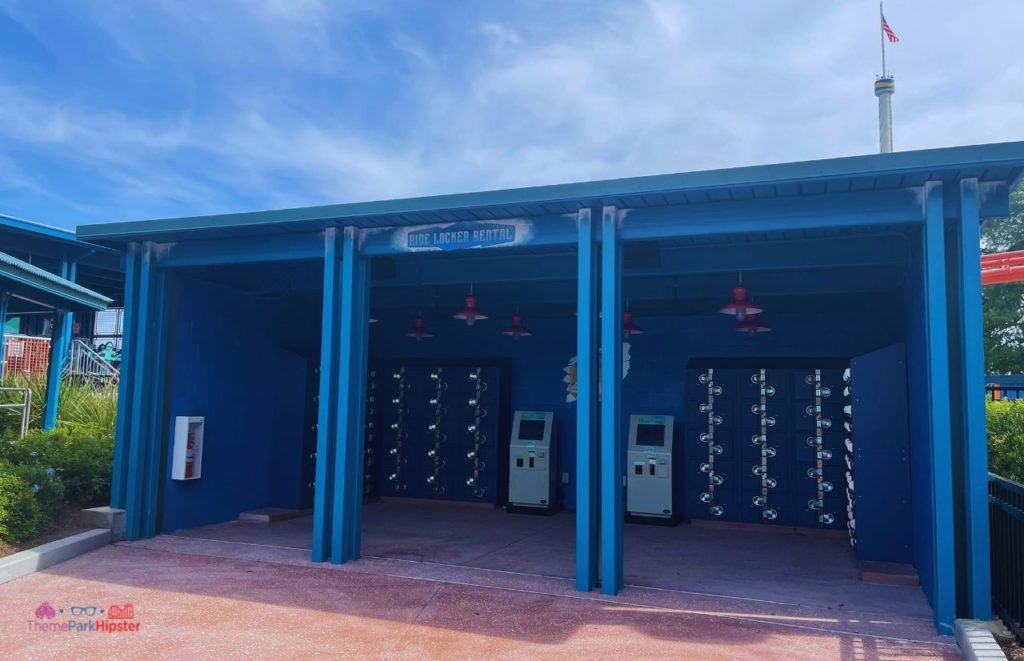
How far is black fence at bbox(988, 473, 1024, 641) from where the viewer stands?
17.0 feet

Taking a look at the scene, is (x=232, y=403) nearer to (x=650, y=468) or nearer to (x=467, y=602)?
(x=467, y=602)

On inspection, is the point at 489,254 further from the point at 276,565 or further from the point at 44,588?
the point at 44,588

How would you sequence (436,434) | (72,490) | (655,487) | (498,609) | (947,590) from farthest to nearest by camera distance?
(436,434) → (655,487) → (72,490) → (498,609) → (947,590)

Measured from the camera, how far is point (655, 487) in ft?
32.1

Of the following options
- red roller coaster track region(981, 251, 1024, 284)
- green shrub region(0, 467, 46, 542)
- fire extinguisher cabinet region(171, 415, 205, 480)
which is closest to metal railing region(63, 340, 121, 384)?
fire extinguisher cabinet region(171, 415, 205, 480)

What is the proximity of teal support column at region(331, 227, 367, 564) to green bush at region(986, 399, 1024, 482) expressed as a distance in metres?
6.12

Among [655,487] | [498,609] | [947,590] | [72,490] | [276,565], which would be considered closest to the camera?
[947,590]

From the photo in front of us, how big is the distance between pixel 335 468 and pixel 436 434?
3.91 metres

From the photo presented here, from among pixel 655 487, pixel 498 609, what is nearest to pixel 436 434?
pixel 655 487

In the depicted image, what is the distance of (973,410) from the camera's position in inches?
212

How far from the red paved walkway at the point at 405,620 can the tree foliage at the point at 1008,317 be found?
72.0ft

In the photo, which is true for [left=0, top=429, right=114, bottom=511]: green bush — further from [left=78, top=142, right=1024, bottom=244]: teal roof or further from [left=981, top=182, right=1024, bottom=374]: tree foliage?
[left=981, top=182, right=1024, bottom=374]: tree foliage

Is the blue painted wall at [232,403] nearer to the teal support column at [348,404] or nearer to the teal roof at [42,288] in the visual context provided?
the teal support column at [348,404]

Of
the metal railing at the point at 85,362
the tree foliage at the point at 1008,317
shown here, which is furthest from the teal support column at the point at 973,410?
the tree foliage at the point at 1008,317
